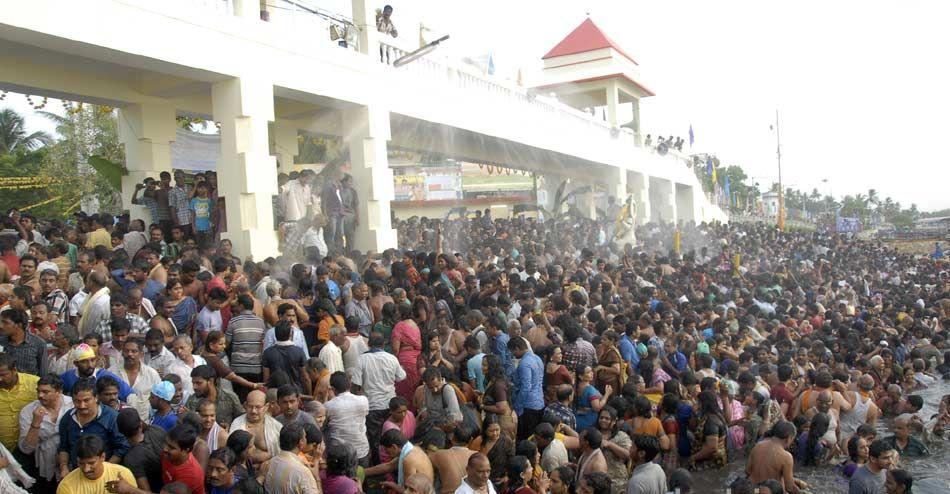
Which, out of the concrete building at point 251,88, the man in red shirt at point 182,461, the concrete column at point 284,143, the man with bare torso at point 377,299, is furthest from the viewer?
the concrete column at point 284,143

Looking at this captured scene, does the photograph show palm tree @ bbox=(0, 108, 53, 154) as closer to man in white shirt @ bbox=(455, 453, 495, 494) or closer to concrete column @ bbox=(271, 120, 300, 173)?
concrete column @ bbox=(271, 120, 300, 173)

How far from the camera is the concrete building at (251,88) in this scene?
28.5ft

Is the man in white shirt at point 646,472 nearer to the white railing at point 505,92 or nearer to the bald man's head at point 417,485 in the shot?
the bald man's head at point 417,485

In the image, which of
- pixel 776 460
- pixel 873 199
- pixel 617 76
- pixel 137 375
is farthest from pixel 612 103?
pixel 873 199

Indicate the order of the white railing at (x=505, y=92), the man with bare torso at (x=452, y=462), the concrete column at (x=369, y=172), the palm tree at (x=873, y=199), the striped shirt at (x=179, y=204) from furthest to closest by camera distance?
1. the palm tree at (x=873, y=199)
2. the white railing at (x=505, y=92)
3. the concrete column at (x=369, y=172)
4. the striped shirt at (x=179, y=204)
5. the man with bare torso at (x=452, y=462)

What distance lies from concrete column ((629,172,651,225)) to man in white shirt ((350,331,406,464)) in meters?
18.6

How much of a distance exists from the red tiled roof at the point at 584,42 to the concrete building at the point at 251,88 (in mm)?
7099

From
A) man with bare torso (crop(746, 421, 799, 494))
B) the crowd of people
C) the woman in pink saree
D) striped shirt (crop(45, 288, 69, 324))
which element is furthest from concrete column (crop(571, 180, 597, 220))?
striped shirt (crop(45, 288, 69, 324))

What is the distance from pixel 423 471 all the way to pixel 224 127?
648 cm

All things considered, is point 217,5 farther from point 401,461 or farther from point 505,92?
point 505,92

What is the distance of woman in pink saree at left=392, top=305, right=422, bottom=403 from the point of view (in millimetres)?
6895

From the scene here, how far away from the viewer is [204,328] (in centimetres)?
653

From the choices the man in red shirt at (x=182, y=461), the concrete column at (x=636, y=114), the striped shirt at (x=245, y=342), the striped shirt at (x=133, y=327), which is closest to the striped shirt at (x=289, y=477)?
the man in red shirt at (x=182, y=461)

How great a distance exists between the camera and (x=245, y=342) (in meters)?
6.34
